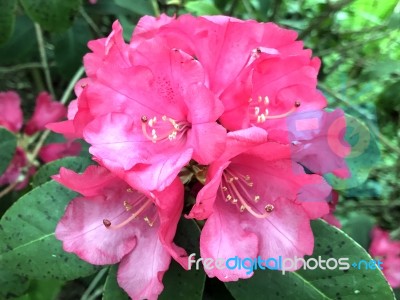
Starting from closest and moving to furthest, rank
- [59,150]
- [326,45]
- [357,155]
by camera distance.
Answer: [357,155]
[59,150]
[326,45]

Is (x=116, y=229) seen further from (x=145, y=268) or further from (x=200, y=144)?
(x=200, y=144)

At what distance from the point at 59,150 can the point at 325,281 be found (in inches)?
31.3

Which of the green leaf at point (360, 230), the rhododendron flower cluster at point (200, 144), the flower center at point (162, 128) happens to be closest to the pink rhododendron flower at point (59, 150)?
the rhododendron flower cluster at point (200, 144)

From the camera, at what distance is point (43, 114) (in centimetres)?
141

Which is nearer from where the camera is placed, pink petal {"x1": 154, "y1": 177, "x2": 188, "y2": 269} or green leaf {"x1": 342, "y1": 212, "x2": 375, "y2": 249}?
pink petal {"x1": 154, "y1": 177, "x2": 188, "y2": 269}

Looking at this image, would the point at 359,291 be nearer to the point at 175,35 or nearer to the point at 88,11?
the point at 175,35

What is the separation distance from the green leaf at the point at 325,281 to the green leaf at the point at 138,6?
789 millimetres

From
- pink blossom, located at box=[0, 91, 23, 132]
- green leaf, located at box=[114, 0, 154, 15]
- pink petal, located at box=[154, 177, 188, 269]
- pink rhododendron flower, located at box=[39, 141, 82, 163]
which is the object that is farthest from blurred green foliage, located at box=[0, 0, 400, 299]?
pink petal, located at box=[154, 177, 188, 269]

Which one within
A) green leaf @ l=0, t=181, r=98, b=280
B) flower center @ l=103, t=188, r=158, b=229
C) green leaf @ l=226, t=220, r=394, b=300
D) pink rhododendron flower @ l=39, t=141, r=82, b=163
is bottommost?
pink rhododendron flower @ l=39, t=141, r=82, b=163

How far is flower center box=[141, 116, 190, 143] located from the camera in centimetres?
75

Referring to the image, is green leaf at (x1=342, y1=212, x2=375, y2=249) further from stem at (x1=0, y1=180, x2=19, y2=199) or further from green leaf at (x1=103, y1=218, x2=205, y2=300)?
stem at (x1=0, y1=180, x2=19, y2=199)

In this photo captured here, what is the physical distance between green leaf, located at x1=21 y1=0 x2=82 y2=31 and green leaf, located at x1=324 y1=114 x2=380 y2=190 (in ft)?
2.15

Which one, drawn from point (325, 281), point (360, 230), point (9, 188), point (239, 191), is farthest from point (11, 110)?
point (360, 230)

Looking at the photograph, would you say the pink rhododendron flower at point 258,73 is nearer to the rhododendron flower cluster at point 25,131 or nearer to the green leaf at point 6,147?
the green leaf at point 6,147
